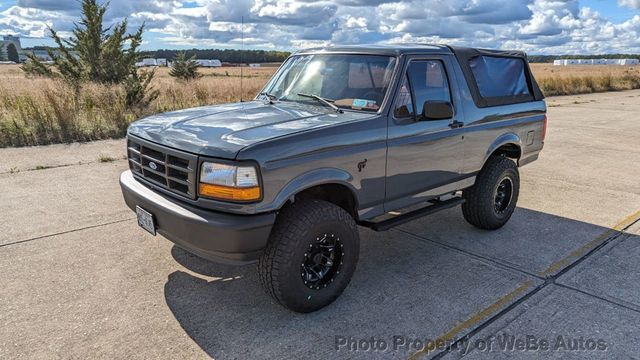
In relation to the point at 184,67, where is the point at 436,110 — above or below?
below

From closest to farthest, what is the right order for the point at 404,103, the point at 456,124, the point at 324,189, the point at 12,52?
the point at 324,189 → the point at 404,103 → the point at 456,124 → the point at 12,52

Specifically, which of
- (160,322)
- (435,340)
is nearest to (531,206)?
(435,340)

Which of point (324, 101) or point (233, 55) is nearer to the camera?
point (324, 101)

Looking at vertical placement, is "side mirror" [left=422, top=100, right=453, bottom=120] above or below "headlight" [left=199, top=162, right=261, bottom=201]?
above

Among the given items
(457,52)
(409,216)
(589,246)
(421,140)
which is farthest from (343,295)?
(589,246)

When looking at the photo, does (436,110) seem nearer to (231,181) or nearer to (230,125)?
(230,125)

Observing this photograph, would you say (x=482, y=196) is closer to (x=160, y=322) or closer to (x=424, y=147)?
(x=424, y=147)

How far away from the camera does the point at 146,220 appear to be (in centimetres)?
346

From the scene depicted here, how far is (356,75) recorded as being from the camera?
13.1ft

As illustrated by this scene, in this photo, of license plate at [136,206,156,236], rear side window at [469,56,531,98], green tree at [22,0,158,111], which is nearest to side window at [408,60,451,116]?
rear side window at [469,56,531,98]

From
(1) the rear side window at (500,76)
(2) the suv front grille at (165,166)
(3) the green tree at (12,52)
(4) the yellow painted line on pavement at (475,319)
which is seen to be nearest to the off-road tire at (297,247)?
(2) the suv front grille at (165,166)

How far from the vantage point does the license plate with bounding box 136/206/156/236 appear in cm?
338

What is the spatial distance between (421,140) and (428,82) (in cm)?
57

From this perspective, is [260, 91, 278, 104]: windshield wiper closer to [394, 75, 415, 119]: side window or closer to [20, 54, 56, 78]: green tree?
[394, 75, 415, 119]: side window
